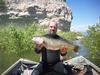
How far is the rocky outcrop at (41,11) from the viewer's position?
124m

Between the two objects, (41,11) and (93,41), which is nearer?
(93,41)

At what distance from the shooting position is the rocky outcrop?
123938mm

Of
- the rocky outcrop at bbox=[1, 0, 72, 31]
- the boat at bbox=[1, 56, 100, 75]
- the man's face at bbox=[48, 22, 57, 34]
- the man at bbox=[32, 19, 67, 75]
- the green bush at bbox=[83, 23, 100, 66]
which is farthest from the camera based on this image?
the rocky outcrop at bbox=[1, 0, 72, 31]

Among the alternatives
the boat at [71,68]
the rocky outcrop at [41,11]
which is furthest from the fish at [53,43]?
the rocky outcrop at [41,11]

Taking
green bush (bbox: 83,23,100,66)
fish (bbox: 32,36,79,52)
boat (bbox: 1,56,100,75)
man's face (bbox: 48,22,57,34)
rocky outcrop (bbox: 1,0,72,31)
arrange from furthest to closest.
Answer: rocky outcrop (bbox: 1,0,72,31) → green bush (bbox: 83,23,100,66) → boat (bbox: 1,56,100,75) → man's face (bbox: 48,22,57,34) → fish (bbox: 32,36,79,52)

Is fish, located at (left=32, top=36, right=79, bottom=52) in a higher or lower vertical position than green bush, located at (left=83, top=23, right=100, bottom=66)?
higher

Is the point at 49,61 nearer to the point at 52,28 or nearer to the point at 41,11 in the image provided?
the point at 52,28

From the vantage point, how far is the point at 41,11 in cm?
13112

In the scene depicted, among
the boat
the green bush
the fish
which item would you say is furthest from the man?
the green bush

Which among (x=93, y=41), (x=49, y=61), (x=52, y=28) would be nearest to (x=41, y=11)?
(x=93, y=41)

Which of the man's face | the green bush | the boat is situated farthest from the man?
the green bush

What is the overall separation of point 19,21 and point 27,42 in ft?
305

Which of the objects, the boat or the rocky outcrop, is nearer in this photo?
the boat

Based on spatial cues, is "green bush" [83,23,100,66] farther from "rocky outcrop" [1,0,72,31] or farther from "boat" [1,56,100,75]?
"rocky outcrop" [1,0,72,31]
